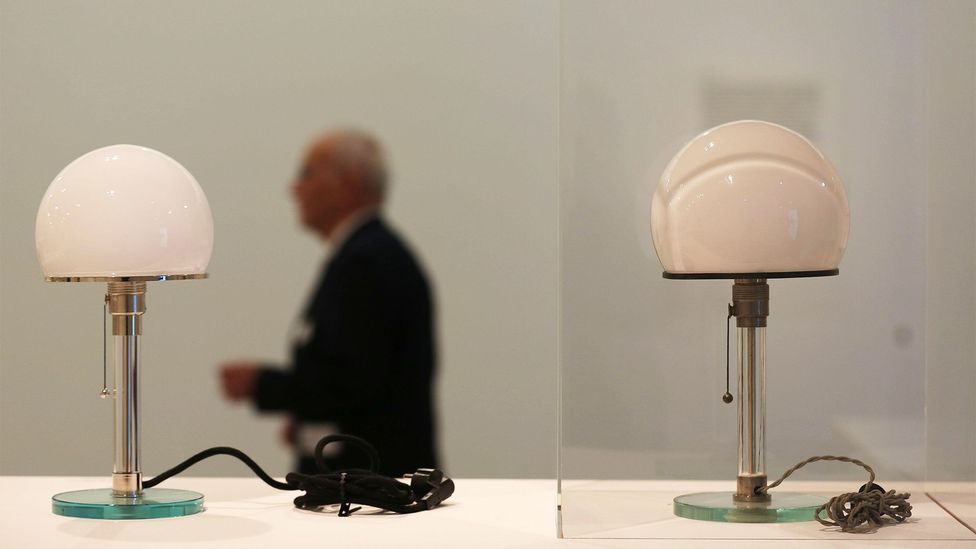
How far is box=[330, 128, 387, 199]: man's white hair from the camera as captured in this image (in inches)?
103

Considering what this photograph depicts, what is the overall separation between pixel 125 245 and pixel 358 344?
164 cm

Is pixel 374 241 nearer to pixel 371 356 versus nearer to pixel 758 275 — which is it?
pixel 371 356

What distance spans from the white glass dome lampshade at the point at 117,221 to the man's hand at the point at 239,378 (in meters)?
1.68

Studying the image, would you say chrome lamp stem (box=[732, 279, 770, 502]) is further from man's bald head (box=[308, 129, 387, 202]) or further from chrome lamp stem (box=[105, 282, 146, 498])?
man's bald head (box=[308, 129, 387, 202])

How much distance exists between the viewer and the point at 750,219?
88 cm

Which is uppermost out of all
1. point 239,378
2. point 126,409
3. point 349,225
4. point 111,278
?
point 349,225

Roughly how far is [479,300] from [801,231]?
1.74 m

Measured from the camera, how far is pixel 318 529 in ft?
3.00

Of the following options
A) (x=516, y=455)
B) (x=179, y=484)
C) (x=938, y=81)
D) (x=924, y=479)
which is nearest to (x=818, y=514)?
(x=924, y=479)

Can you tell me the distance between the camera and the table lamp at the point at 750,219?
880 mm

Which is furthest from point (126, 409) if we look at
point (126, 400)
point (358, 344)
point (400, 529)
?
point (358, 344)

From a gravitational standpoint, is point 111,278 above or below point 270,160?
below

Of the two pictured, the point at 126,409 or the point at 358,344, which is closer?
the point at 126,409

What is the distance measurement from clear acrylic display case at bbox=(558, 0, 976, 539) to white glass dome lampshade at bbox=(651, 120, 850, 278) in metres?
0.05
